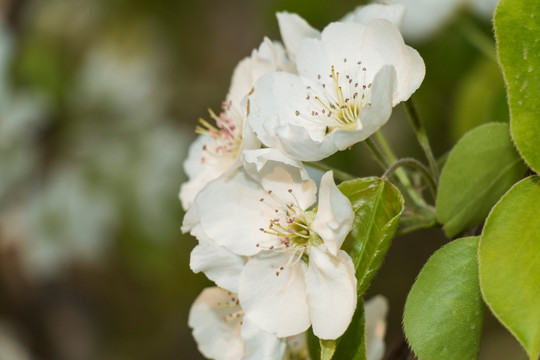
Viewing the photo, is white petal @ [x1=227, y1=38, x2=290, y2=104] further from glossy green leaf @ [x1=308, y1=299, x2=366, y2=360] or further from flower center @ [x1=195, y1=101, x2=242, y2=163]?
glossy green leaf @ [x1=308, y1=299, x2=366, y2=360]

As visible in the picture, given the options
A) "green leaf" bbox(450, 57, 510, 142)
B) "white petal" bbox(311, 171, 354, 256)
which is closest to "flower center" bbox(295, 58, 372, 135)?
"white petal" bbox(311, 171, 354, 256)

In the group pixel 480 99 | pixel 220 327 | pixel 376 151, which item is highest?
pixel 376 151

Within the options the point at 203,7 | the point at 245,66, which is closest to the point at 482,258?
the point at 245,66

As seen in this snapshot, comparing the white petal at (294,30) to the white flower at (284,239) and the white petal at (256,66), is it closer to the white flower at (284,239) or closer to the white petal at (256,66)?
the white petal at (256,66)

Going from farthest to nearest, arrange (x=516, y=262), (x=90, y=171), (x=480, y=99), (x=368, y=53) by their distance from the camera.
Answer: (x=90, y=171), (x=480, y=99), (x=368, y=53), (x=516, y=262)

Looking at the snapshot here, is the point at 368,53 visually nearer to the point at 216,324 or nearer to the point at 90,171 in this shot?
the point at 216,324

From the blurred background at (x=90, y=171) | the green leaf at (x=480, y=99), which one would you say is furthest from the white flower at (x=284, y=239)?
the blurred background at (x=90, y=171)

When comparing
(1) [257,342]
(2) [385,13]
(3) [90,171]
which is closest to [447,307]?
(1) [257,342]
